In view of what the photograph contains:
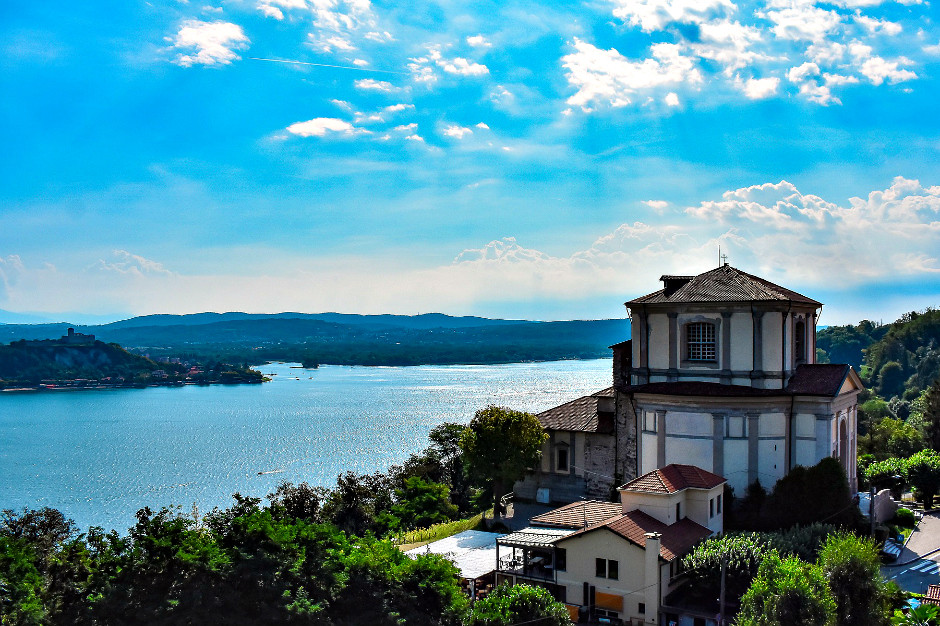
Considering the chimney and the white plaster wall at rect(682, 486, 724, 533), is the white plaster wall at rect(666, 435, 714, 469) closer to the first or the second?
the white plaster wall at rect(682, 486, 724, 533)

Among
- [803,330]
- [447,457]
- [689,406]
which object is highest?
[803,330]

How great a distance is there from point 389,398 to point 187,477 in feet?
227

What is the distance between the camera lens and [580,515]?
25594 millimetres

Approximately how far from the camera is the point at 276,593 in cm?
1895

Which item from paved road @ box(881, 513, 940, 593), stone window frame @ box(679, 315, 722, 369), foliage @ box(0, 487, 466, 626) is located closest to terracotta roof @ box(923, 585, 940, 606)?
paved road @ box(881, 513, 940, 593)

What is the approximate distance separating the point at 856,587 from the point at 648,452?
39.0 feet

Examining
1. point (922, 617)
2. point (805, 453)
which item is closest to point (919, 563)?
point (805, 453)

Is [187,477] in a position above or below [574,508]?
below

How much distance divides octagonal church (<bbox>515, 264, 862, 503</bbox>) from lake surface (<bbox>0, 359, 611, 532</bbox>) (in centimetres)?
3569

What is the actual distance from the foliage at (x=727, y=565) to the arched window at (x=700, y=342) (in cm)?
932

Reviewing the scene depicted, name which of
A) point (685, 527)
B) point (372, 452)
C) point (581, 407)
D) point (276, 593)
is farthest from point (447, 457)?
point (276, 593)

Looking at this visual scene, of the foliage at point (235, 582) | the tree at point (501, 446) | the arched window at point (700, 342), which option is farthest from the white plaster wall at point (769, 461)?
the foliage at point (235, 582)

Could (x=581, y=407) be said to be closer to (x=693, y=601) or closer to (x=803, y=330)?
(x=803, y=330)

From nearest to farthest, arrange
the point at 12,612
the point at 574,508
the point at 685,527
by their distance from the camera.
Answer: the point at 12,612 < the point at 685,527 < the point at 574,508
